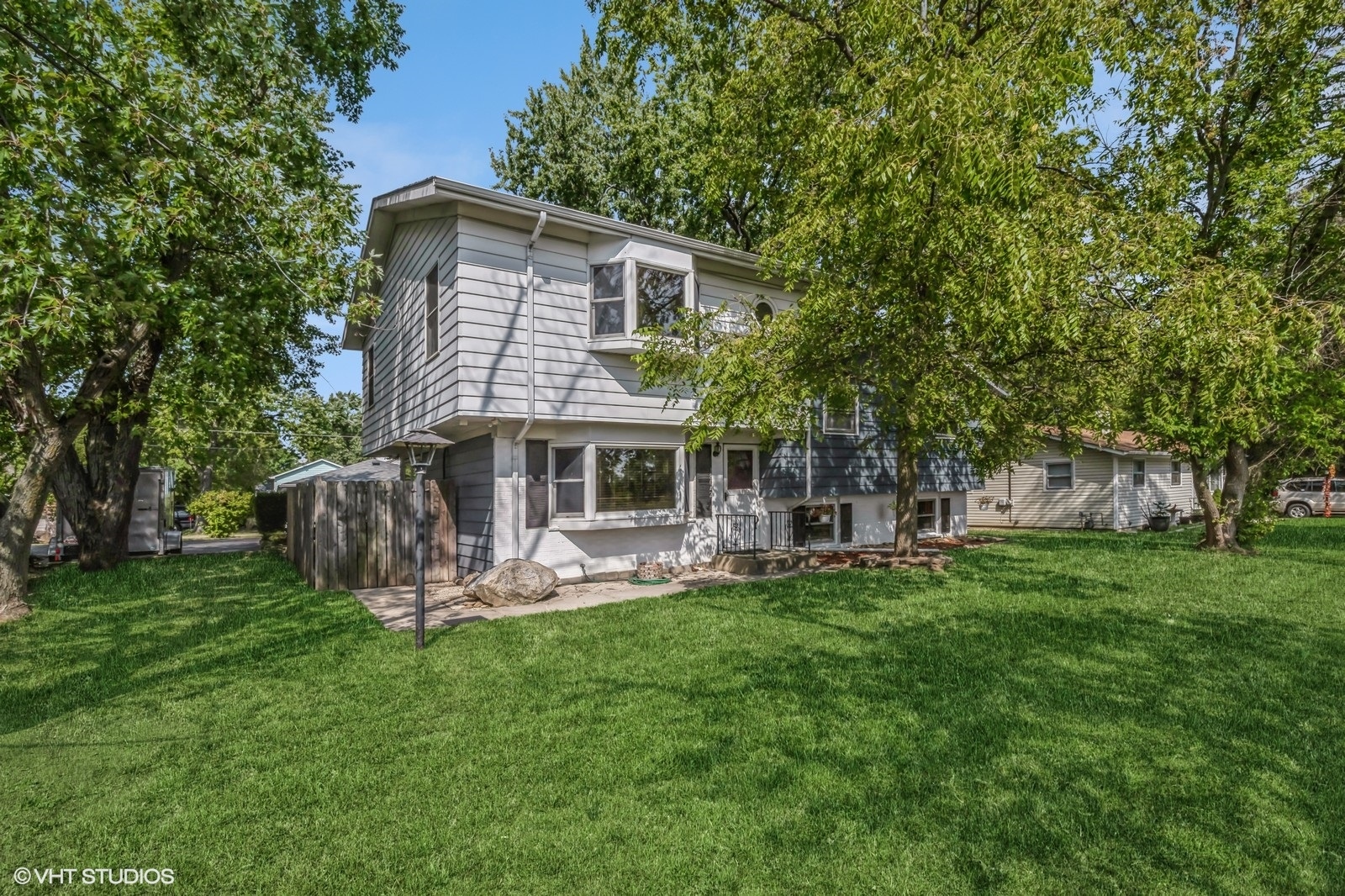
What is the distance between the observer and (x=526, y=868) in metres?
2.65

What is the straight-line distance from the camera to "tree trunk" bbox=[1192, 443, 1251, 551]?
41.8 ft

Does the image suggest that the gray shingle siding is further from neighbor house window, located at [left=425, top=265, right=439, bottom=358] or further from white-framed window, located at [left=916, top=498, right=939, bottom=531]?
neighbor house window, located at [left=425, top=265, right=439, bottom=358]

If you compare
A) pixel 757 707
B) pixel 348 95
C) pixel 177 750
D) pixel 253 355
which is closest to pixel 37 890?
pixel 177 750

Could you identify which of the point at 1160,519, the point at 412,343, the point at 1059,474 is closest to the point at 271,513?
the point at 412,343

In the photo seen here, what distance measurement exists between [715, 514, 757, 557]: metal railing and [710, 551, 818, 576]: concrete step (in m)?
0.32

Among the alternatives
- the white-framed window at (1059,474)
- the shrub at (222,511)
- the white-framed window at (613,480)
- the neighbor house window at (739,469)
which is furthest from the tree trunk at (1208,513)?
the shrub at (222,511)

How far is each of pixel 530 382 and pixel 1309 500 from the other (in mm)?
32066

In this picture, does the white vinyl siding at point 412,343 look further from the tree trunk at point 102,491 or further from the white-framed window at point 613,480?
the tree trunk at point 102,491

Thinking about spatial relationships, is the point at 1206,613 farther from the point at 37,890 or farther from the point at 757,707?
the point at 37,890

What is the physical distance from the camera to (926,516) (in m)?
15.8

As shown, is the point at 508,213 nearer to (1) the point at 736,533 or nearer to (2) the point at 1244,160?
(1) the point at 736,533

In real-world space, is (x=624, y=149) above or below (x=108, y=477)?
above

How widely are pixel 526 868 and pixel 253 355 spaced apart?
10268 millimetres

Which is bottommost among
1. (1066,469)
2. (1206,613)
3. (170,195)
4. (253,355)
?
(1206,613)
